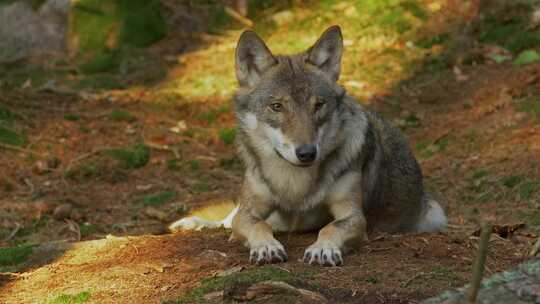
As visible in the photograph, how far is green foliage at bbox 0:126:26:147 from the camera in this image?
10.5 metres

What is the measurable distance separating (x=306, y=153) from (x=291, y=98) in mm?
524

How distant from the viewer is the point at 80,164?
1011 cm

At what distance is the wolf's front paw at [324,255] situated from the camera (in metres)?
5.16

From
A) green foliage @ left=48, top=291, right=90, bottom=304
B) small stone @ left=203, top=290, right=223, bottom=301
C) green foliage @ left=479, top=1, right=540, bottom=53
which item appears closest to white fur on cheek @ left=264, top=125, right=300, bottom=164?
small stone @ left=203, top=290, right=223, bottom=301

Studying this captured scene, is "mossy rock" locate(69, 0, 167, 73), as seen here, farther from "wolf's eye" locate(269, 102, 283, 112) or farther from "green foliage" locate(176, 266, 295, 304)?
"green foliage" locate(176, 266, 295, 304)

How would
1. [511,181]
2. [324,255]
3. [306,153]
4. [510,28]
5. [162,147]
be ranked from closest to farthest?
[324,255] → [306,153] → [511,181] → [162,147] → [510,28]

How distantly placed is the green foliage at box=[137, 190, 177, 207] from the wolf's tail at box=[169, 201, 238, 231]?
75 cm

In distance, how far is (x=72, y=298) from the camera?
15.9ft

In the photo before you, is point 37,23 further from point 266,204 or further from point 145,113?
point 266,204

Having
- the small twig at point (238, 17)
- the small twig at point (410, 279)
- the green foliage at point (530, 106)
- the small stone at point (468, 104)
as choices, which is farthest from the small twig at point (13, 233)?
the small twig at point (238, 17)

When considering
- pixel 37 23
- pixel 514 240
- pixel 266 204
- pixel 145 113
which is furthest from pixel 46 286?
pixel 37 23

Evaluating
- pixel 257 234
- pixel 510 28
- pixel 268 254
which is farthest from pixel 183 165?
pixel 510 28

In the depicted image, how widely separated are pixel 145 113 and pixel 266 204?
20.4ft

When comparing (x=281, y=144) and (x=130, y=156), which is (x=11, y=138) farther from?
(x=281, y=144)
